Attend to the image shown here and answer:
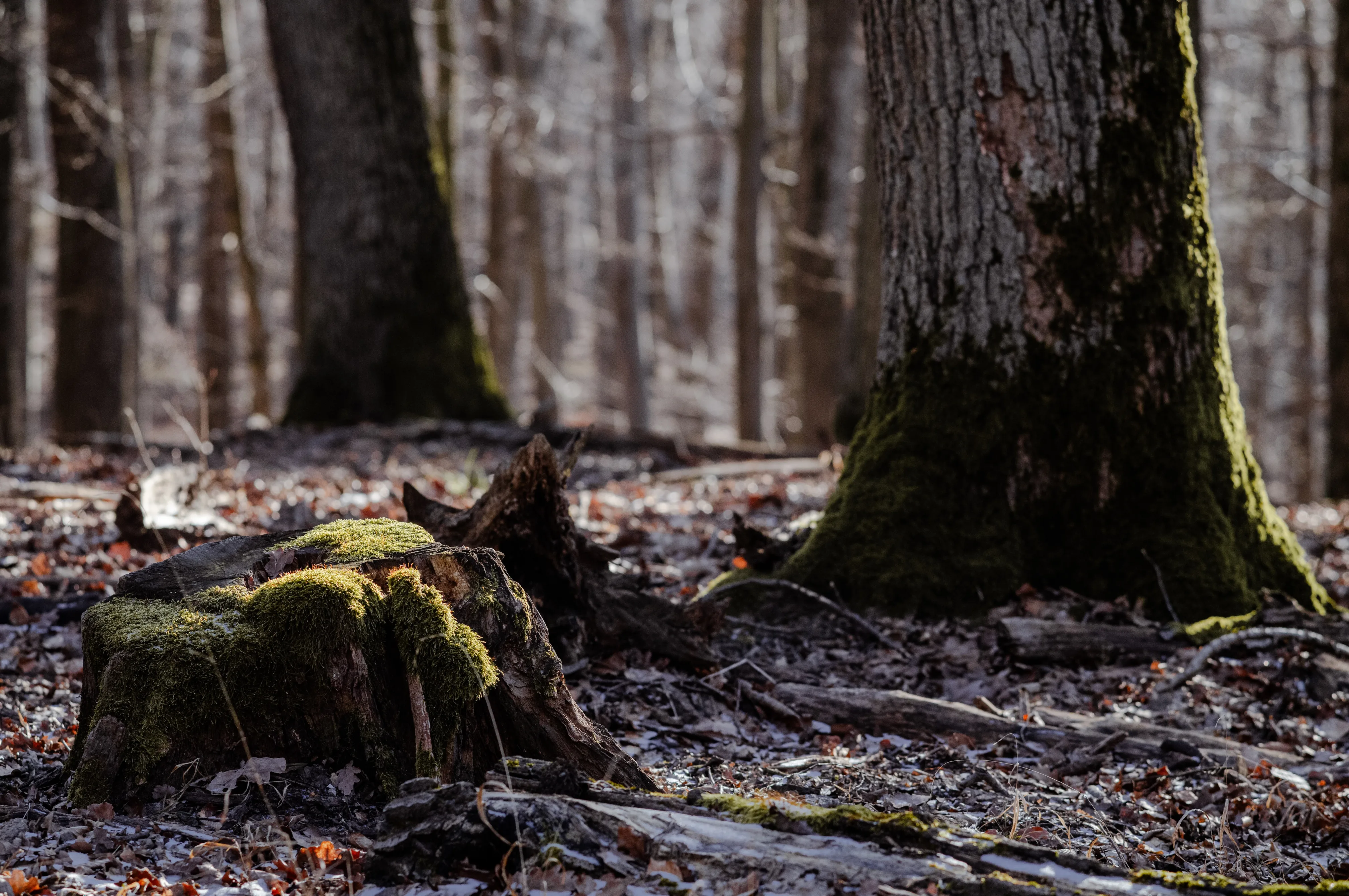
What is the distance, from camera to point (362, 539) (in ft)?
10.6

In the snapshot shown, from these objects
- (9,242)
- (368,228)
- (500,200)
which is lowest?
(368,228)

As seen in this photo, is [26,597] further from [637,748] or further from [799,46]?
[799,46]

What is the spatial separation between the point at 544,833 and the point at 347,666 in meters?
0.79

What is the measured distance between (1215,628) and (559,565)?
269 centimetres

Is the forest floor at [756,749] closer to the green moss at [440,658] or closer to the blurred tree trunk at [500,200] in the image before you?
the green moss at [440,658]

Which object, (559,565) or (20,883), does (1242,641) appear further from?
(20,883)

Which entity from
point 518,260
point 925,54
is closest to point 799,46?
point 518,260

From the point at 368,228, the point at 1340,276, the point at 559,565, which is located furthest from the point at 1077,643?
the point at 1340,276

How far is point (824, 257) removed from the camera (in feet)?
43.8

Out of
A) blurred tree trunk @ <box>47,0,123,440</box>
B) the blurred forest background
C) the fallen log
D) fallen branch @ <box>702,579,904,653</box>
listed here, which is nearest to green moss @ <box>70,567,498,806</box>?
the fallen log

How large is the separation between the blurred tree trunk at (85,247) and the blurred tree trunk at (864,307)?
794 cm

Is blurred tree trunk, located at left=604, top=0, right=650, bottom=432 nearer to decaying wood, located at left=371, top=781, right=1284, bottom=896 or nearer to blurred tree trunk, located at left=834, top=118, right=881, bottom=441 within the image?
blurred tree trunk, located at left=834, top=118, right=881, bottom=441

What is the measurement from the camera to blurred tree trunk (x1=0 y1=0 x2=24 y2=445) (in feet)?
36.1

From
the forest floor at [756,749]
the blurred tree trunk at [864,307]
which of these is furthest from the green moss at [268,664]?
the blurred tree trunk at [864,307]
